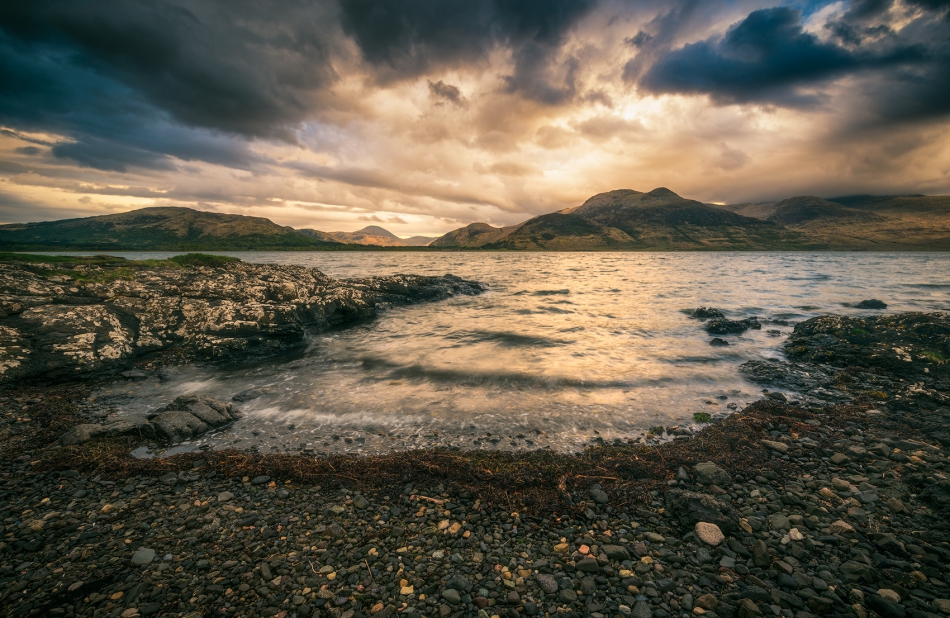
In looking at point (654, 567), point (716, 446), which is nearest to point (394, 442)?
point (654, 567)

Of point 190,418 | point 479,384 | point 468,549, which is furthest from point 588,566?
point 190,418

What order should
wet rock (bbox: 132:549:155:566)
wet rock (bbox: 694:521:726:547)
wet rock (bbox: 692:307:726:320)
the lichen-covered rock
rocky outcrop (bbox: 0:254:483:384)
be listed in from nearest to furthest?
wet rock (bbox: 132:549:155:566), wet rock (bbox: 694:521:726:547), rocky outcrop (bbox: 0:254:483:384), the lichen-covered rock, wet rock (bbox: 692:307:726:320)

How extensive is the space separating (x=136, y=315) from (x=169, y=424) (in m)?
9.91

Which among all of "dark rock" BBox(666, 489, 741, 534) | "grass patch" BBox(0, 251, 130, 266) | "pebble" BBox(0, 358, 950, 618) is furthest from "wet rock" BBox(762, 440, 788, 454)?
"grass patch" BBox(0, 251, 130, 266)

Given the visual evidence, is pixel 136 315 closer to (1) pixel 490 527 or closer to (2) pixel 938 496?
(1) pixel 490 527

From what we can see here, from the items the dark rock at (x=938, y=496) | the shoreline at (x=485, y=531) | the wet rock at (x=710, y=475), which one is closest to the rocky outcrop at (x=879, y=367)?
the shoreline at (x=485, y=531)

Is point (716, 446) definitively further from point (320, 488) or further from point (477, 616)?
point (320, 488)

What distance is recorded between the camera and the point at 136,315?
572 inches

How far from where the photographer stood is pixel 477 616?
3.94m

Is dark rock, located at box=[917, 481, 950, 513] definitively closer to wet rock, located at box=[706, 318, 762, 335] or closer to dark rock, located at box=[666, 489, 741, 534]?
dark rock, located at box=[666, 489, 741, 534]

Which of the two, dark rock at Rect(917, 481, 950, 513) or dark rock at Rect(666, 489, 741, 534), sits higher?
dark rock at Rect(917, 481, 950, 513)

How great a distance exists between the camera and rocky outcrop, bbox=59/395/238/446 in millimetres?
7664

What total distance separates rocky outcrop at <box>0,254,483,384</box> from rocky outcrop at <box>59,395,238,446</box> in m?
5.51

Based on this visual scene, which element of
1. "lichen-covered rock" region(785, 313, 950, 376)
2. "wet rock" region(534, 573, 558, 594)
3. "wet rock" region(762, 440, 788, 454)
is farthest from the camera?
"lichen-covered rock" region(785, 313, 950, 376)
